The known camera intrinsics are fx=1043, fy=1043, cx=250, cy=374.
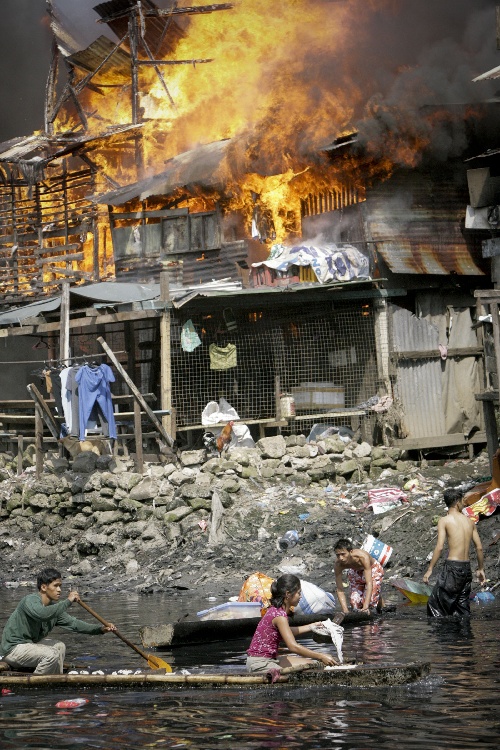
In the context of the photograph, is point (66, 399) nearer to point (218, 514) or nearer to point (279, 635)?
point (218, 514)

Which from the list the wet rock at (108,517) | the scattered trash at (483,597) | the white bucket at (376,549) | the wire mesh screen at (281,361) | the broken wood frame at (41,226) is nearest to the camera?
the scattered trash at (483,597)

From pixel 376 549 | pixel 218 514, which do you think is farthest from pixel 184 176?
pixel 376 549

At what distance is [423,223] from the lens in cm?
2286

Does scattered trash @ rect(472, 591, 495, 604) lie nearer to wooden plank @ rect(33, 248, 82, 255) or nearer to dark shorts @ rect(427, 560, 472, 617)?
dark shorts @ rect(427, 560, 472, 617)

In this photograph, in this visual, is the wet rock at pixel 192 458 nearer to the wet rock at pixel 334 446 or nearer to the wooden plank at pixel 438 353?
the wet rock at pixel 334 446

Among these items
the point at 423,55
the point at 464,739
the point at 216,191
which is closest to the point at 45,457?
the point at 216,191

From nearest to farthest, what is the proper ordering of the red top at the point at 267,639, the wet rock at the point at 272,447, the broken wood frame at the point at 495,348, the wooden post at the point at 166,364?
the red top at the point at 267,639, the broken wood frame at the point at 495,348, the wet rock at the point at 272,447, the wooden post at the point at 166,364

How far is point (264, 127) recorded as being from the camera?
24.4 meters

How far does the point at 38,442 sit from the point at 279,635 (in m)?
12.5

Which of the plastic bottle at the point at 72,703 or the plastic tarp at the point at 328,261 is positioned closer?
the plastic bottle at the point at 72,703

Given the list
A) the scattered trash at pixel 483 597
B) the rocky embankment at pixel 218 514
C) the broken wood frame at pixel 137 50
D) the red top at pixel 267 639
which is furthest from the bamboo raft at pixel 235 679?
the broken wood frame at pixel 137 50

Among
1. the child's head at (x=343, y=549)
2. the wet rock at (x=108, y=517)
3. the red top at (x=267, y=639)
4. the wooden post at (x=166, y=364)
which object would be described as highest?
the wooden post at (x=166, y=364)

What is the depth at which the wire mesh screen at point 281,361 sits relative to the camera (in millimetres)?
22312

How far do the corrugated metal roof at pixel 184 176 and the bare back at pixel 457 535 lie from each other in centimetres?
1353
